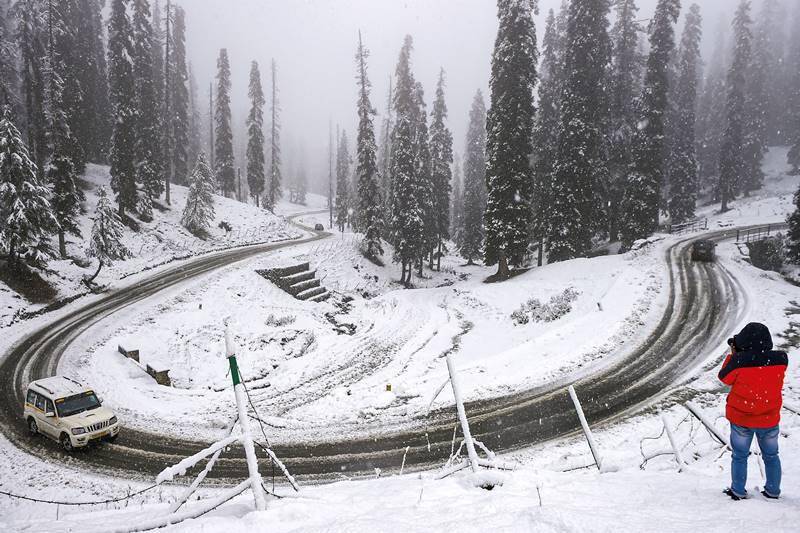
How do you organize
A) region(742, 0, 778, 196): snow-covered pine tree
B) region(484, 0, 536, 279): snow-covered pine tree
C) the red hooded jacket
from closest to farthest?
the red hooded jacket < region(484, 0, 536, 279): snow-covered pine tree < region(742, 0, 778, 196): snow-covered pine tree

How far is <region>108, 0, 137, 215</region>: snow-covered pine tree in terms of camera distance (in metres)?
35.0

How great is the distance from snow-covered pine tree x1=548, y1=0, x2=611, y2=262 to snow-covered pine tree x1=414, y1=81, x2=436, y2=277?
39.7ft

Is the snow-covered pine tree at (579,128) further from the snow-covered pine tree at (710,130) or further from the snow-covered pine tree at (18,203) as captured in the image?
the snow-covered pine tree at (18,203)

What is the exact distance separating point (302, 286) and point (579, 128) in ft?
74.9

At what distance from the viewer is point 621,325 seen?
17766 mm

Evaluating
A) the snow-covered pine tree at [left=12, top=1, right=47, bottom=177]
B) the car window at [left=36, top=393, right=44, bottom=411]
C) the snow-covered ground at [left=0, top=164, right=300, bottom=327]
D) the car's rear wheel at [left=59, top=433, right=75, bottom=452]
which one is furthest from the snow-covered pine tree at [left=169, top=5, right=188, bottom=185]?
the car's rear wheel at [left=59, top=433, right=75, bottom=452]

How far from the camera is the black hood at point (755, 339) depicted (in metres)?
4.84

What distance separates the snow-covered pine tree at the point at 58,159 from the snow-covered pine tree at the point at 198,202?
9977mm

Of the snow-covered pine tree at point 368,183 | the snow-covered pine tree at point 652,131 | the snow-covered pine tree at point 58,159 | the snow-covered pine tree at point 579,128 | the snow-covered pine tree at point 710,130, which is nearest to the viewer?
the snow-covered pine tree at point 58,159

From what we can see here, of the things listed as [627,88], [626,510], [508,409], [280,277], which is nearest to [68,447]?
[508,409]

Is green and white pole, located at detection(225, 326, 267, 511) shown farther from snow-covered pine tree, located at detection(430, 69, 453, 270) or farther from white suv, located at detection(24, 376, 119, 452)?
snow-covered pine tree, located at detection(430, 69, 453, 270)

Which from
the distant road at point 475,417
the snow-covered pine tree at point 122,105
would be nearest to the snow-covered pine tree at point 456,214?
the snow-covered pine tree at point 122,105

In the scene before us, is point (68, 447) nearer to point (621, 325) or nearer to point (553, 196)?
point (621, 325)

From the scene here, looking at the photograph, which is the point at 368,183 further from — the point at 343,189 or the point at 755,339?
the point at 343,189
